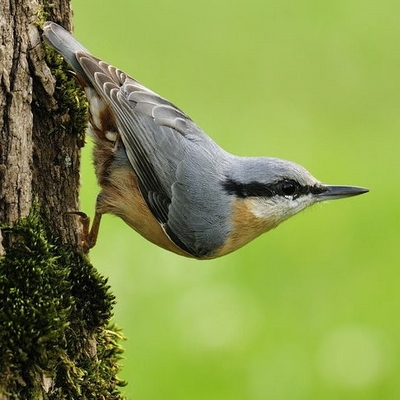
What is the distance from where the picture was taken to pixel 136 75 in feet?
29.7

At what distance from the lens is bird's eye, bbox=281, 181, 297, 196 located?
15.7ft

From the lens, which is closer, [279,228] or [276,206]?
[276,206]

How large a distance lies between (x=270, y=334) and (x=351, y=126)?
335 centimetres

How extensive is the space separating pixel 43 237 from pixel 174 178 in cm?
99

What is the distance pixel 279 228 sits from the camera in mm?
7398

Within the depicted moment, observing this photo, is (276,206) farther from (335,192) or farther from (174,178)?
(174,178)

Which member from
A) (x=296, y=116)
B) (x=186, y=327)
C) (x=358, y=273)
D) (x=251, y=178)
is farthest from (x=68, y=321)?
(x=296, y=116)

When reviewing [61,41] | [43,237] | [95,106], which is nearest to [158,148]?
[95,106]

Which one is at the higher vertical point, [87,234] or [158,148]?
[158,148]

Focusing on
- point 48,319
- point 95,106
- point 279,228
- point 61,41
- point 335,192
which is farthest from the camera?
point 279,228

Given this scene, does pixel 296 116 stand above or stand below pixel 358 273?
above

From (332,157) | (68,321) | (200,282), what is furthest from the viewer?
(332,157)

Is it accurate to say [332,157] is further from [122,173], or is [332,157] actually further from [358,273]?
[122,173]

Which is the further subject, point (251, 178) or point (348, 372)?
point (348, 372)
